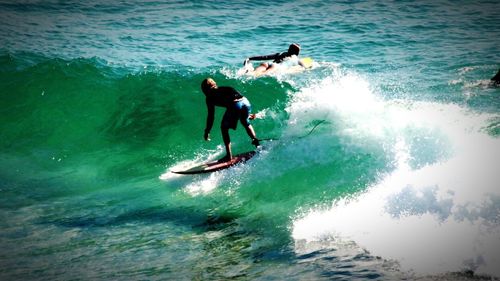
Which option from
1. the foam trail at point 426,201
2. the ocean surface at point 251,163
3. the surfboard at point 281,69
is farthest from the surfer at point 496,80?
the surfboard at point 281,69

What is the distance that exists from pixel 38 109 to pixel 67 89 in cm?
108

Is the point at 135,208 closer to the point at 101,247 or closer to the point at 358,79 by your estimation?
the point at 101,247

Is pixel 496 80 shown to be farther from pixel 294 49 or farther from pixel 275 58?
pixel 275 58

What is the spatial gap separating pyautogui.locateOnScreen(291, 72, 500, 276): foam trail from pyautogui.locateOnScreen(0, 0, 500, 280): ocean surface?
1.3 inches

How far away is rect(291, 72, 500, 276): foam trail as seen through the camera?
5977 mm

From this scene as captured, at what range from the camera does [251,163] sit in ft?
30.3

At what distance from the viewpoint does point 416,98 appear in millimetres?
12328

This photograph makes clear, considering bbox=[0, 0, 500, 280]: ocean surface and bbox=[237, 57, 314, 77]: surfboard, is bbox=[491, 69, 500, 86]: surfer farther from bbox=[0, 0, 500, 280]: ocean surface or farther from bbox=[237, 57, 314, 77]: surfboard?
bbox=[237, 57, 314, 77]: surfboard

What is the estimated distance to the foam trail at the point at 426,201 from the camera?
598 centimetres

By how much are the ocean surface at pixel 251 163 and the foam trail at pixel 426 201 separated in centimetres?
3

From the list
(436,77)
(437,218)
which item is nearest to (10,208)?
(437,218)

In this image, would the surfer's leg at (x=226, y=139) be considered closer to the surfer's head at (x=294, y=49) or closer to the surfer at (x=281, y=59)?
the surfer at (x=281, y=59)

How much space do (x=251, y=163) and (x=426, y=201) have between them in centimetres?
349

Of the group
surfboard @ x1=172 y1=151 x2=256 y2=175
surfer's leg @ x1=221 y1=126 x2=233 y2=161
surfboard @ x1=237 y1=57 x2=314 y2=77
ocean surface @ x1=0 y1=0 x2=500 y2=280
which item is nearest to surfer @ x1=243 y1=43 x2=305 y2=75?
surfboard @ x1=237 y1=57 x2=314 y2=77
